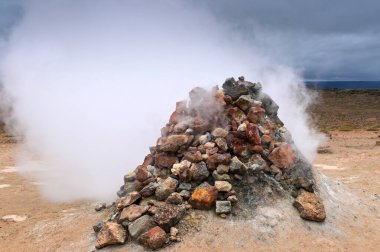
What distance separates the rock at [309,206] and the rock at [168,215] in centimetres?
201

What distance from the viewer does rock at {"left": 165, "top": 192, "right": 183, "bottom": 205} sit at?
6949 mm

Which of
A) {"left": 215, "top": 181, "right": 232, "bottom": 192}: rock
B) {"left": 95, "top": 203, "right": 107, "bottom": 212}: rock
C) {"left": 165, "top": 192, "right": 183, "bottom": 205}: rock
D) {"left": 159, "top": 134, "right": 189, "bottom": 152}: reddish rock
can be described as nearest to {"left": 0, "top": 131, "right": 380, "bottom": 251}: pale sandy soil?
{"left": 95, "top": 203, "right": 107, "bottom": 212}: rock

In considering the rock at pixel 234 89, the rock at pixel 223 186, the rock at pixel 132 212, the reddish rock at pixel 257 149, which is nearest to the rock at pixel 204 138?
the reddish rock at pixel 257 149

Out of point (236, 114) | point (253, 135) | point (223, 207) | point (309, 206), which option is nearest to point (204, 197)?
point (223, 207)

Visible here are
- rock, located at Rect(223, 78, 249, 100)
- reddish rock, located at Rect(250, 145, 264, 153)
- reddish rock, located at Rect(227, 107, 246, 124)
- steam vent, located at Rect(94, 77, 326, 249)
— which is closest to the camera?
steam vent, located at Rect(94, 77, 326, 249)

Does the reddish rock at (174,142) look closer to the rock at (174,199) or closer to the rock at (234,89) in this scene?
the rock at (174,199)

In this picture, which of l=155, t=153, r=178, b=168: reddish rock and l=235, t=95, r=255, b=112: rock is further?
l=235, t=95, r=255, b=112: rock

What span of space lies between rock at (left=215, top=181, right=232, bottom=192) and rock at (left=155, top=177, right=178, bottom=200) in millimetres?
738

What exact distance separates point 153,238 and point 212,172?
1638mm

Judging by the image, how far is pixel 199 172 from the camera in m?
7.27

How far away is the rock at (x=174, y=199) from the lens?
274 inches

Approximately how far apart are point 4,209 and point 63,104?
5848mm

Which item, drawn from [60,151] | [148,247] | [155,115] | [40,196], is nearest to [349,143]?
[155,115]

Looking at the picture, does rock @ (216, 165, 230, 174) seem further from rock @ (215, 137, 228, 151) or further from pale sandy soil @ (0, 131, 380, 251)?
pale sandy soil @ (0, 131, 380, 251)
